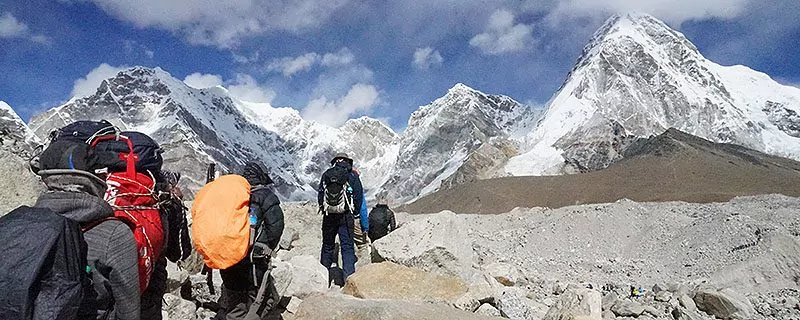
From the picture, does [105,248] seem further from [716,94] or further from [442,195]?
[716,94]

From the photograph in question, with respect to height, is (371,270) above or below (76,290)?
above

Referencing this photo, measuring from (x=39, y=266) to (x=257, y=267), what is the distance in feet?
7.66

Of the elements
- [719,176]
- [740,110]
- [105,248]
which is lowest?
[105,248]

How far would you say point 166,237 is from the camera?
3.02 meters

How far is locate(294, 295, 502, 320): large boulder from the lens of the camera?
4496mm

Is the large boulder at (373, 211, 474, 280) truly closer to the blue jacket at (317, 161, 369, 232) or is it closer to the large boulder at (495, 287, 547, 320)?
the blue jacket at (317, 161, 369, 232)

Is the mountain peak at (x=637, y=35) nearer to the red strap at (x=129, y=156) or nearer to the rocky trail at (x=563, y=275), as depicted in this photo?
the rocky trail at (x=563, y=275)

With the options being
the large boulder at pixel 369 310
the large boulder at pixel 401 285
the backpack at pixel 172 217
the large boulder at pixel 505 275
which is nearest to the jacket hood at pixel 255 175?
the backpack at pixel 172 217

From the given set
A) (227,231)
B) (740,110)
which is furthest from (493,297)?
(740,110)

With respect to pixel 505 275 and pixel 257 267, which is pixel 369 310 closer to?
pixel 257 267

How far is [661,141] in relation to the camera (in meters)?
63.3

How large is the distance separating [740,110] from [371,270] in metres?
147

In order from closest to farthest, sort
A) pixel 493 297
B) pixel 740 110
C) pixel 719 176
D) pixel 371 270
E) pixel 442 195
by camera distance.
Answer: pixel 493 297 → pixel 371 270 → pixel 719 176 → pixel 442 195 → pixel 740 110

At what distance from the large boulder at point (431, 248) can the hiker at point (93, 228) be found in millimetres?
4742
